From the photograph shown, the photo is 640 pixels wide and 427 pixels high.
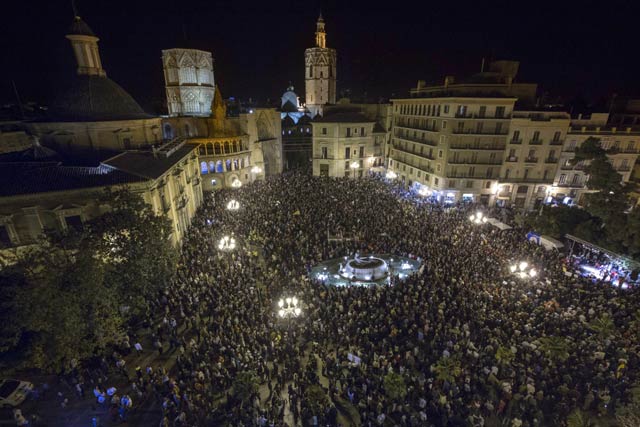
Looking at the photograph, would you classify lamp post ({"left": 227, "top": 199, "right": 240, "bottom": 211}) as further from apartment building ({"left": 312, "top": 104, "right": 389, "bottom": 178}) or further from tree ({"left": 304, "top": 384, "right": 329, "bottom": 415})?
tree ({"left": 304, "top": 384, "right": 329, "bottom": 415})

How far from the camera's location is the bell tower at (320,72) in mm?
56344

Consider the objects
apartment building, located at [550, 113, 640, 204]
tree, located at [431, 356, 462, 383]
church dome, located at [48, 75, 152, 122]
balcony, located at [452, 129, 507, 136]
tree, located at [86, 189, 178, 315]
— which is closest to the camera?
tree, located at [431, 356, 462, 383]

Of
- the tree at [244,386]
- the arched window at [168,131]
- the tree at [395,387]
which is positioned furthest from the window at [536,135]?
the arched window at [168,131]

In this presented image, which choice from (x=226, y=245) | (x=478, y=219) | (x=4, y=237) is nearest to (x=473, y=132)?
(x=478, y=219)

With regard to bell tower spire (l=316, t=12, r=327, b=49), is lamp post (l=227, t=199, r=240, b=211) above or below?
below

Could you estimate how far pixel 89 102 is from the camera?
28.1 metres

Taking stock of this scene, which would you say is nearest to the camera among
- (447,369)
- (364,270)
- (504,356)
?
(447,369)

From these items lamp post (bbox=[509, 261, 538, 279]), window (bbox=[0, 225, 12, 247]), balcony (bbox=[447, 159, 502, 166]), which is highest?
balcony (bbox=[447, 159, 502, 166])

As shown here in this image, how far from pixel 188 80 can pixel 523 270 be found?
4802 cm

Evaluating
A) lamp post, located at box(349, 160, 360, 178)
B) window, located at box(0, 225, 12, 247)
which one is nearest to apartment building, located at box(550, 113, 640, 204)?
lamp post, located at box(349, 160, 360, 178)

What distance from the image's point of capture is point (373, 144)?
156ft

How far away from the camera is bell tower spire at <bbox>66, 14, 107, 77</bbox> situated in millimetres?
27188

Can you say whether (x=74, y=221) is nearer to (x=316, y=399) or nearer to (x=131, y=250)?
(x=131, y=250)

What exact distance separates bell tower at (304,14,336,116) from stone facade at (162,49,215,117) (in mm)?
18902
